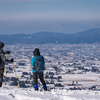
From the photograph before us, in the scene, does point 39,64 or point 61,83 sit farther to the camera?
point 61,83

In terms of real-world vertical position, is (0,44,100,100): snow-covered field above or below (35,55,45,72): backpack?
below

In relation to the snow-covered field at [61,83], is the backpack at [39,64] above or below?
above

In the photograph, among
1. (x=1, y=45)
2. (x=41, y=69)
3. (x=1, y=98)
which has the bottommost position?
(x=1, y=98)

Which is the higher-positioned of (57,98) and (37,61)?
(37,61)

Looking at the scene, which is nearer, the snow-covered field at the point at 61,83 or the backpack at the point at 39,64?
the snow-covered field at the point at 61,83

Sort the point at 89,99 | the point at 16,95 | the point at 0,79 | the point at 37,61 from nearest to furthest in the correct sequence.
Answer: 1. the point at 89,99
2. the point at 16,95
3. the point at 37,61
4. the point at 0,79

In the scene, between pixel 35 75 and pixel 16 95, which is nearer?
pixel 16 95

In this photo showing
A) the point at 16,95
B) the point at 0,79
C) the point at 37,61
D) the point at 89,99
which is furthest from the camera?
the point at 0,79

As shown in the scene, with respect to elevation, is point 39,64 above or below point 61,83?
above

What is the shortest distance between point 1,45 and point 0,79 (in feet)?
4.59

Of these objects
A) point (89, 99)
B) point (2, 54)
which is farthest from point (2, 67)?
point (89, 99)

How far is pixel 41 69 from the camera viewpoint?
1059 centimetres

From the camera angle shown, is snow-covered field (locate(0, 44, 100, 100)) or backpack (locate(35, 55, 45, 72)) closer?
snow-covered field (locate(0, 44, 100, 100))

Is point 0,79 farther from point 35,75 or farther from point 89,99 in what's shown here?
point 89,99
